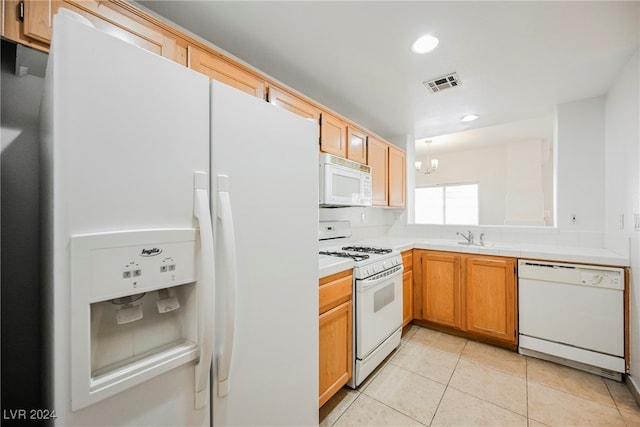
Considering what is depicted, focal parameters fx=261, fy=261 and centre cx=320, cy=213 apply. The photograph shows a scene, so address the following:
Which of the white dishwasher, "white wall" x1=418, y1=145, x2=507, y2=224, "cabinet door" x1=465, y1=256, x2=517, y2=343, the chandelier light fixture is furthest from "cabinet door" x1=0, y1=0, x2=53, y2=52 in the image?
"white wall" x1=418, y1=145, x2=507, y2=224

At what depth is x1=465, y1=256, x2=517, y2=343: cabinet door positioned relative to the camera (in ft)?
7.84

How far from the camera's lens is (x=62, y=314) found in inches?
24.3

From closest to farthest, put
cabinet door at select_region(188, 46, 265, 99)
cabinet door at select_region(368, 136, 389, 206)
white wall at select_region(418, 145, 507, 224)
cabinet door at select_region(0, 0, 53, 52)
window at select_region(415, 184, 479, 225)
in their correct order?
cabinet door at select_region(0, 0, 53, 52) → cabinet door at select_region(188, 46, 265, 99) → cabinet door at select_region(368, 136, 389, 206) → white wall at select_region(418, 145, 507, 224) → window at select_region(415, 184, 479, 225)

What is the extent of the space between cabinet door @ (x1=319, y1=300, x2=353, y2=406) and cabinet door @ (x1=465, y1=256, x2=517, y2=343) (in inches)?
59.7

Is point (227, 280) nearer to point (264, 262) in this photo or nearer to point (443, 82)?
point (264, 262)

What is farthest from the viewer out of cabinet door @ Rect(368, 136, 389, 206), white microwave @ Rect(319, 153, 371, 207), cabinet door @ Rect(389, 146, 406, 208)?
cabinet door @ Rect(389, 146, 406, 208)

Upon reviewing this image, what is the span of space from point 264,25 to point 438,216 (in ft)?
18.8

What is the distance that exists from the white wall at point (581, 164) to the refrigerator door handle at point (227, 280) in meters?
3.31

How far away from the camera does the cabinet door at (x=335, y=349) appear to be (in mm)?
1553

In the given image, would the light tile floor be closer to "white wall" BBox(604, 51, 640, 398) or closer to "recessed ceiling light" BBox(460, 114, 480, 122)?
"white wall" BBox(604, 51, 640, 398)

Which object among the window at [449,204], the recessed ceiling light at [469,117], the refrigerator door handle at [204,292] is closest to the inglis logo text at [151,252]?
the refrigerator door handle at [204,292]

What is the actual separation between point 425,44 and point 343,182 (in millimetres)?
1138

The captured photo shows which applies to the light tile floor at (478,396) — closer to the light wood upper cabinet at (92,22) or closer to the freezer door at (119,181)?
the freezer door at (119,181)

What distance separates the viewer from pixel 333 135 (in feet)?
7.56
